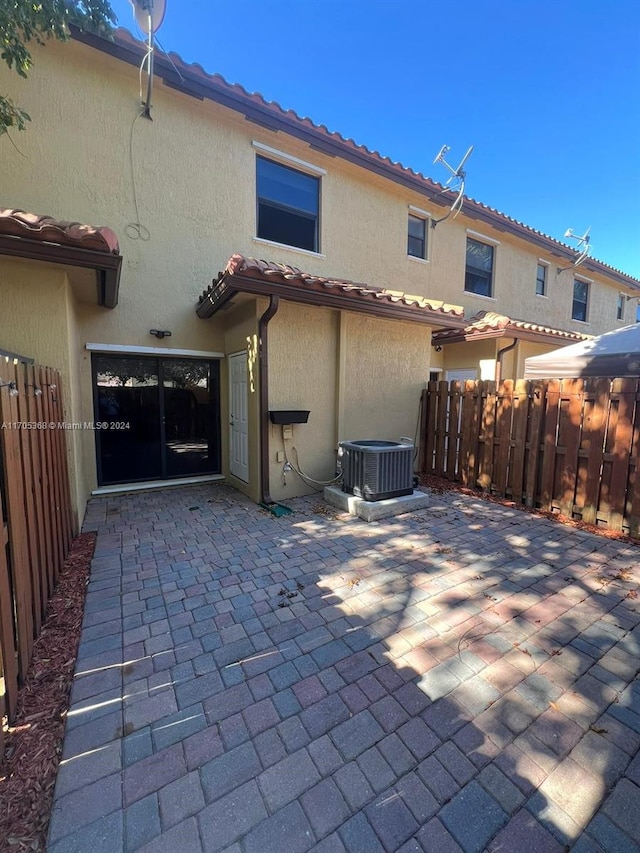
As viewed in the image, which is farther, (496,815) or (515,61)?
(515,61)

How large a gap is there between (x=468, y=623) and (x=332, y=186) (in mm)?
8603

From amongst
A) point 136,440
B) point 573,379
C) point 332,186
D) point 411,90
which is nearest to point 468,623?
point 573,379

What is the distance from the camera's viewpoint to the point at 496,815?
60.6 inches

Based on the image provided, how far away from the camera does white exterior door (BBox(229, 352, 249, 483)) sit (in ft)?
20.7

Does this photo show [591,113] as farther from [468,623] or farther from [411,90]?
[468,623]

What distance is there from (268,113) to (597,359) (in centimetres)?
716

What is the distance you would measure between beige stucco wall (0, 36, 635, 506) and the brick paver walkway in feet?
9.30

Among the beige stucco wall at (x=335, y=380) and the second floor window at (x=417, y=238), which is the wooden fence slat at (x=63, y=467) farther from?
the second floor window at (x=417, y=238)

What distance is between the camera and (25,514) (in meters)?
2.60

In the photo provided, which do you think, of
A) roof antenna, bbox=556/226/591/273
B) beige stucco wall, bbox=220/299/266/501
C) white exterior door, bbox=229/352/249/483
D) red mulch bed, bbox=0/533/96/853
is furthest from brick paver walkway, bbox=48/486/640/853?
roof antenna, bbox=556/226/591/273

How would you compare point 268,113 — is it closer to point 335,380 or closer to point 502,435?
point 335,380

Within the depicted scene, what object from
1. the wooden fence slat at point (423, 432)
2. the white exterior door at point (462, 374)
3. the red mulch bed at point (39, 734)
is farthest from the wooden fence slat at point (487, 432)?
the red mulch bed at point (39, 734)

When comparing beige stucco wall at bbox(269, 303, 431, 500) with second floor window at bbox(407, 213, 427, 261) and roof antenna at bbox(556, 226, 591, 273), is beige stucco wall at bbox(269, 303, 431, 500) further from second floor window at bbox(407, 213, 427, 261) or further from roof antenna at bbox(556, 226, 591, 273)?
roof antenna at bbox(556, 226, 591, 273)

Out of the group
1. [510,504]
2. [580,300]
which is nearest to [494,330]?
[510,504]
